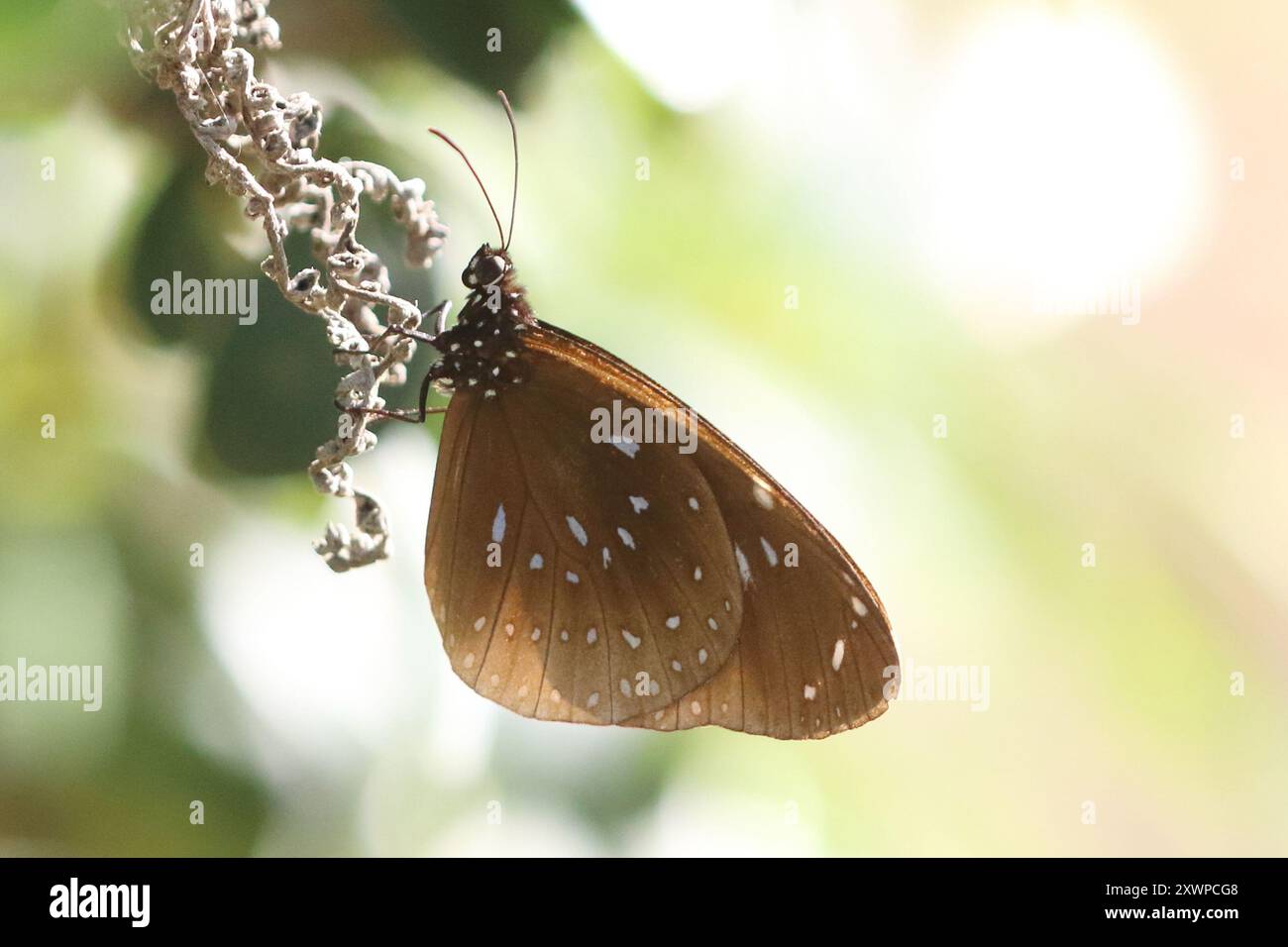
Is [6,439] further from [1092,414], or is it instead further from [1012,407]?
[1092,414]

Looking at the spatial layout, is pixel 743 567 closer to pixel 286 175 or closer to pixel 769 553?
pixel 769 553

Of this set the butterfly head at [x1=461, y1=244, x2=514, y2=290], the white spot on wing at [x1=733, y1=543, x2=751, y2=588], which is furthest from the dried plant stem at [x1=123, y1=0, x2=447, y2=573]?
the white spot on wing at [x1=733, y1=543, x2=751, y2=588]

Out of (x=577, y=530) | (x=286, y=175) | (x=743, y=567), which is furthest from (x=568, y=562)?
(x=286, y=175)

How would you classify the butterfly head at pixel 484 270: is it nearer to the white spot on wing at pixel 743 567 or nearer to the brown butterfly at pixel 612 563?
the brown butterfly at pixel 612 563

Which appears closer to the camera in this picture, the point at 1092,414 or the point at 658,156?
the point at 658,156

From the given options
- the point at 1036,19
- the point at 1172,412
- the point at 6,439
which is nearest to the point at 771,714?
the point at 6,439

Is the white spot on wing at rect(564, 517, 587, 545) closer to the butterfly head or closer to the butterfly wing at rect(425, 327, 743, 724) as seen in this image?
the butterfly wing at rect(425, 327, 743, 724)

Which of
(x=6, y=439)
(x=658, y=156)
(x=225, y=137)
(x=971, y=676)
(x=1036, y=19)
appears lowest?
(x=971, y=676)
